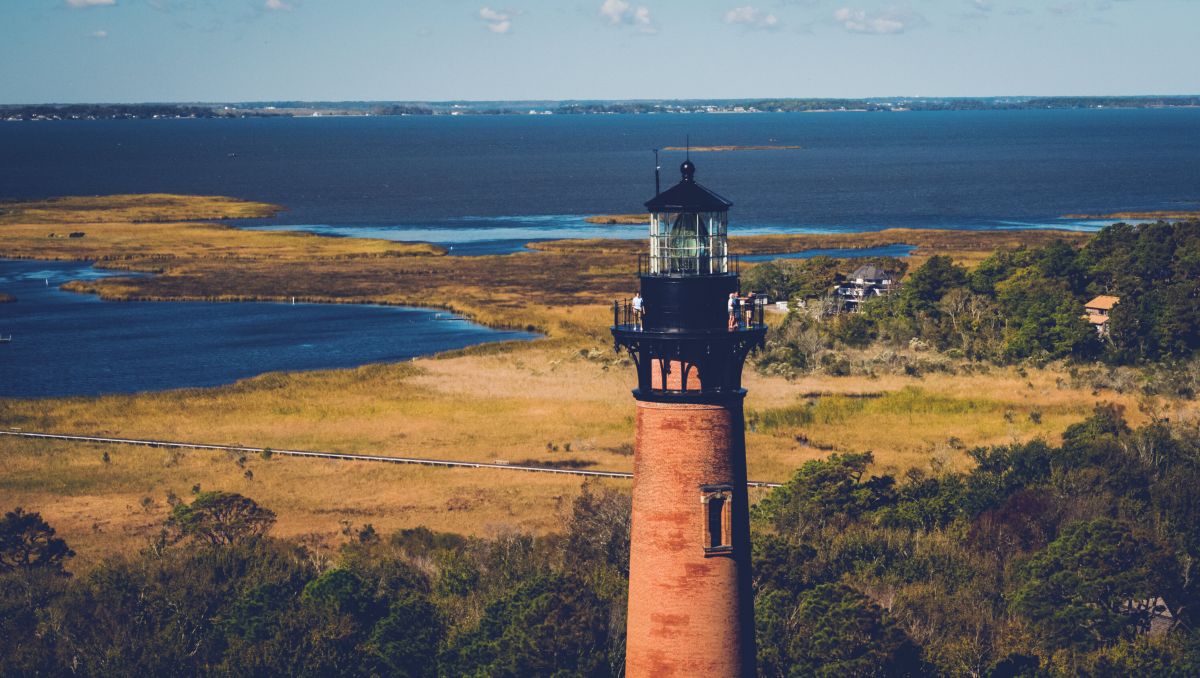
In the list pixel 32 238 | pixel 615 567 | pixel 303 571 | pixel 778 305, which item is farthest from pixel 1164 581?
pixel 32 238

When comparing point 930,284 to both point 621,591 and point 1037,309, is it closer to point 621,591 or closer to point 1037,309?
point 1037,309

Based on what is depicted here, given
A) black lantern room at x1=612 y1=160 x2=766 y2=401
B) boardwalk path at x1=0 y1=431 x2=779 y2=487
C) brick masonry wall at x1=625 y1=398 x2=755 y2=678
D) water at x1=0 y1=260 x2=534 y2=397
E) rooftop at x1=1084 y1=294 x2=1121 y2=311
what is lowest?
water at x1=0 y1=260 x2=534 y2=397

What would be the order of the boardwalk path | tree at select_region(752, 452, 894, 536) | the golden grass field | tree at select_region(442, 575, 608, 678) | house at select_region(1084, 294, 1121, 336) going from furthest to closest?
house at select_region(1084, 294, 1121, 336), the boardwalk path, the golden grass field, tree at select_region(752, 452, 894, 536), tree at select_region(442, 575, 608, 678)

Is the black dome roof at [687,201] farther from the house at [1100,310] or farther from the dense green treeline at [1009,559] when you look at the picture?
the house at [1100,310]

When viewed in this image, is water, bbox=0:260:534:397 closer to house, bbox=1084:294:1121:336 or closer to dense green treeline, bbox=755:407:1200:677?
house, bbox=1084:294:1121:336

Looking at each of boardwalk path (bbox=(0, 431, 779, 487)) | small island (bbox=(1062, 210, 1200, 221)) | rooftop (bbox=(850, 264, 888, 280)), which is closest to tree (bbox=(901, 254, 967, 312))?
rooftop (bbox=(850, 264, 888, 280))

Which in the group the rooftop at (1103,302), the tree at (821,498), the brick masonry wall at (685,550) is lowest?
the tree at (821,498)

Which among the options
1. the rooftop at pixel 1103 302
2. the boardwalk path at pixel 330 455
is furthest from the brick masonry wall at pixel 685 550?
the rooftop at pixel 1103 302
